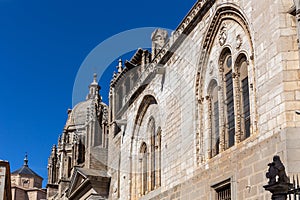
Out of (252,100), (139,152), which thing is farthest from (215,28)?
(139,152)

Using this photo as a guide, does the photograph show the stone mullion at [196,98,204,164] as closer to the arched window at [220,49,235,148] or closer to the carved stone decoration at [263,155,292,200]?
the arched window at [220,49,235,148]

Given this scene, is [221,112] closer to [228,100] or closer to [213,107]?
[228,100]

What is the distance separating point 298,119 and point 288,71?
930 mm

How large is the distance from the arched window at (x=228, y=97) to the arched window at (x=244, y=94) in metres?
0.45

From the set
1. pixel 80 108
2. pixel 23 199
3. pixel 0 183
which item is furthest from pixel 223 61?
pixel 23 199

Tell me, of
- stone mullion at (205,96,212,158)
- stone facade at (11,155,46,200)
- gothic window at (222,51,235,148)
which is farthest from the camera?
stone facade at (11,155,46,200)

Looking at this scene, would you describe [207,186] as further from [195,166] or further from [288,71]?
[288,71]

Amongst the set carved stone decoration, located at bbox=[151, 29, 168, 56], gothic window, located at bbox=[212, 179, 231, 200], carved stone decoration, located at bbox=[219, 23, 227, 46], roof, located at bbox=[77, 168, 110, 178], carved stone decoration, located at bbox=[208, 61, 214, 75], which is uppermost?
carved stone decoration, located at bbox=[151, 29, 168, 56]

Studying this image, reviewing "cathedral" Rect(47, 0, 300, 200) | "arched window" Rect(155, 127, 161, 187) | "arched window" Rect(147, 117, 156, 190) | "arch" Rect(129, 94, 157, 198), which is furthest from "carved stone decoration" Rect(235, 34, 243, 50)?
"arched window" Rect(147, 117, 156, 190)

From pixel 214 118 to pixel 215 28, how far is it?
7.47 ft

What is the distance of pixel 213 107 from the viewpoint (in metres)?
13.4

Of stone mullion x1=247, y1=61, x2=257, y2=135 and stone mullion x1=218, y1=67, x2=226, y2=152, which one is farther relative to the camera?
stone mullion x1=218, y1=67, x2=226, y2=152

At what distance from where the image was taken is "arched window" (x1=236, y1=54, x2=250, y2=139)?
37.8ft

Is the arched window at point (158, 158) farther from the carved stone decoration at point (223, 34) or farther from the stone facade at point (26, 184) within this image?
the stone facade at point (26, 184)
